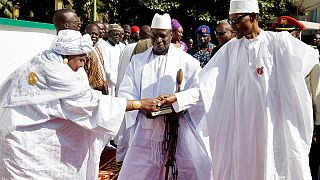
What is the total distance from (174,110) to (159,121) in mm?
244

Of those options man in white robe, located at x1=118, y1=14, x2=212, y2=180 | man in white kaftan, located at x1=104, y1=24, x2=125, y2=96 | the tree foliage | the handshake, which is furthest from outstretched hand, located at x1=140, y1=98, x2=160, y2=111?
the tree foliage

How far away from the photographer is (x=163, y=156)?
449cm

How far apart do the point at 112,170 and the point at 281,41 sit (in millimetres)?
3360

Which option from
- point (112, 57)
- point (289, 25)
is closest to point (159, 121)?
point (289, 25)

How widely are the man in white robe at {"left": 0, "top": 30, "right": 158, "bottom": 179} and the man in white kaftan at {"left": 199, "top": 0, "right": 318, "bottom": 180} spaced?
1.21m

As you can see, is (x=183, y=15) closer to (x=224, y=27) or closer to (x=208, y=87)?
(x=224, y=27)

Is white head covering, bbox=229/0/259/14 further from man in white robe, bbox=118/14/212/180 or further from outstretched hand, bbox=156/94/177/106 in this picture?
outstretched hand, bbox=156/94/177/106

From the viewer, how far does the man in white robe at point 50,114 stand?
3223mm

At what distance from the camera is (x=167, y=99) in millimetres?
4145

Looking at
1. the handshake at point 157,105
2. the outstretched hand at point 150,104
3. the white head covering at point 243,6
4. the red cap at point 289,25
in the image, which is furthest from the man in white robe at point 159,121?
the red cap at point 289,25

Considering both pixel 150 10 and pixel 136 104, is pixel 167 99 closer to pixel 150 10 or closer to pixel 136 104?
pixel 136 104

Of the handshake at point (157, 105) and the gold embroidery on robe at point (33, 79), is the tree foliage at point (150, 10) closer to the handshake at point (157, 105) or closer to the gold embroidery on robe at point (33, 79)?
the handshake at point (157, 105)

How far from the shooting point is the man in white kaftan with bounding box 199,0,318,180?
12.6ft

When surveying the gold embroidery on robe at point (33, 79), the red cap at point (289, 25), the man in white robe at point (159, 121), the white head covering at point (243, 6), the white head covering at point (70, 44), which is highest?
the white head covering at point (243, 6)
